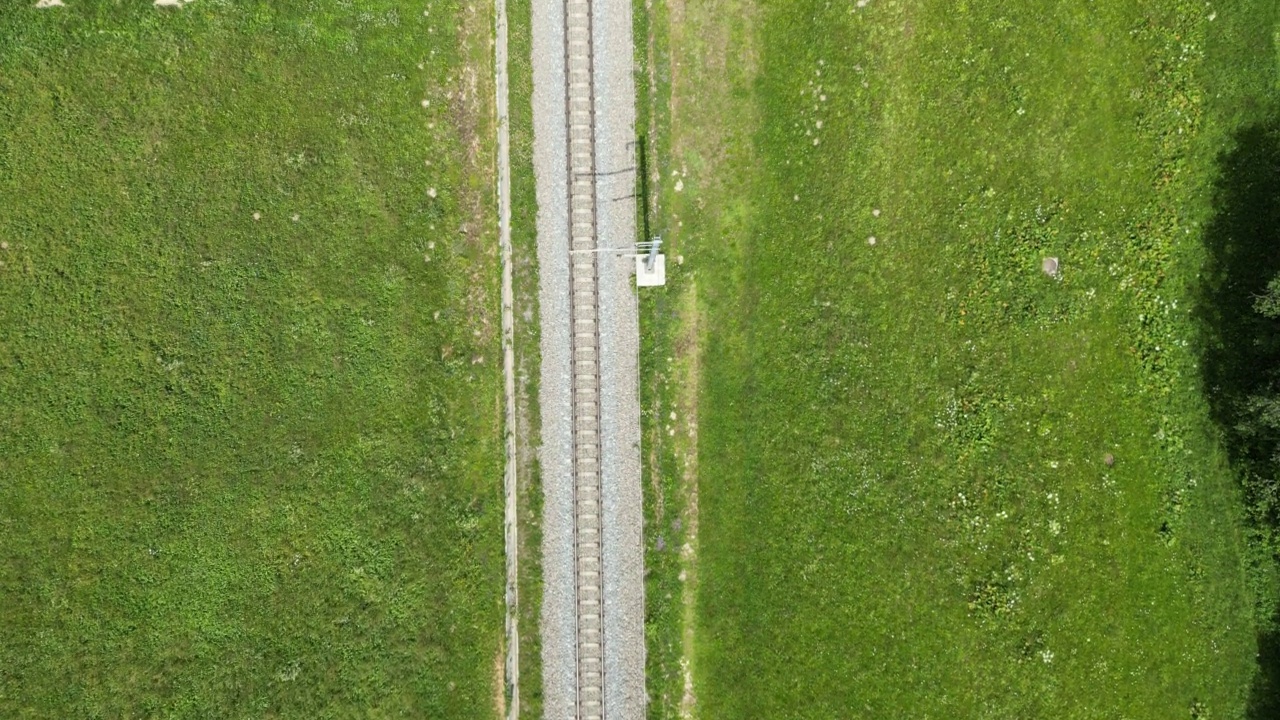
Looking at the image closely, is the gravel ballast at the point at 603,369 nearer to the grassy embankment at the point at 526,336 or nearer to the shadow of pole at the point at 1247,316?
the grassy embankment at the point at 526,336

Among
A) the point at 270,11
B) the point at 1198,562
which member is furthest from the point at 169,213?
the point at 1198,562

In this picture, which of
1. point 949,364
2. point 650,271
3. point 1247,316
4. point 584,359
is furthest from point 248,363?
point 1247,316

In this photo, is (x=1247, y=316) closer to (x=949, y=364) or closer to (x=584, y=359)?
(x=949, y=364)

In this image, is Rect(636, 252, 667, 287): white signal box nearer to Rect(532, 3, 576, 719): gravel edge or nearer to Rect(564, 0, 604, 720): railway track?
Rect(564, 0, 604, 720): railway track

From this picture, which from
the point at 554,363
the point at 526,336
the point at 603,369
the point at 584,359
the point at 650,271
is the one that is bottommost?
the point at 603,369

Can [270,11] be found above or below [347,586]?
above

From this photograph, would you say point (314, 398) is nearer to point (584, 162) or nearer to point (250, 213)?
point (250, 213)
